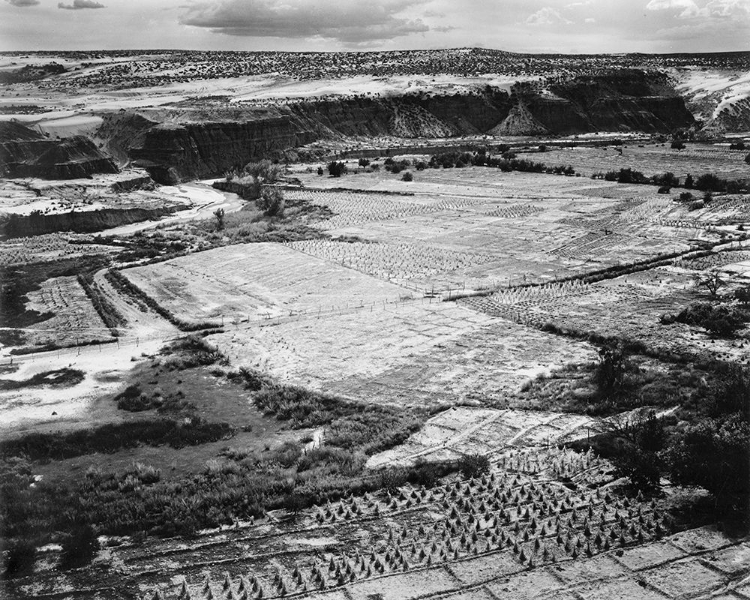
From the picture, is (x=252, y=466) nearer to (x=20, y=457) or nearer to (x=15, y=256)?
(x=20, y=457)

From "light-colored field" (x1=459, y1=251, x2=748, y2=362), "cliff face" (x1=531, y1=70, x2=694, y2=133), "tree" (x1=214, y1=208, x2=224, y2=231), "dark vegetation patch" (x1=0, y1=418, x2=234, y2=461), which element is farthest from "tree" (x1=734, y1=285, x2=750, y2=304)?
"cliff face" (x1=531, y1=70, x2=694, y2=133)

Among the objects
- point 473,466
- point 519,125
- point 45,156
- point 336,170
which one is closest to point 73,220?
point 45,156

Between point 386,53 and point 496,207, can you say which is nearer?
point 496,207

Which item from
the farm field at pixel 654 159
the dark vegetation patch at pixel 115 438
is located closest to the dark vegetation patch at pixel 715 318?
the dark vegetation patch at pixel 115 438

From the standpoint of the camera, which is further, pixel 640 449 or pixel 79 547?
pixel 640 449

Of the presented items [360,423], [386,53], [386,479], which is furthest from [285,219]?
[386,53]

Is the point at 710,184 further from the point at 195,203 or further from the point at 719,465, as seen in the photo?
the point at 719,465

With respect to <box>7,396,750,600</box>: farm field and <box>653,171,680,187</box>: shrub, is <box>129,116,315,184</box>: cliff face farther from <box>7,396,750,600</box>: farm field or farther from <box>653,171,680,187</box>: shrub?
<box>7,396,750,600</box>: farm field
